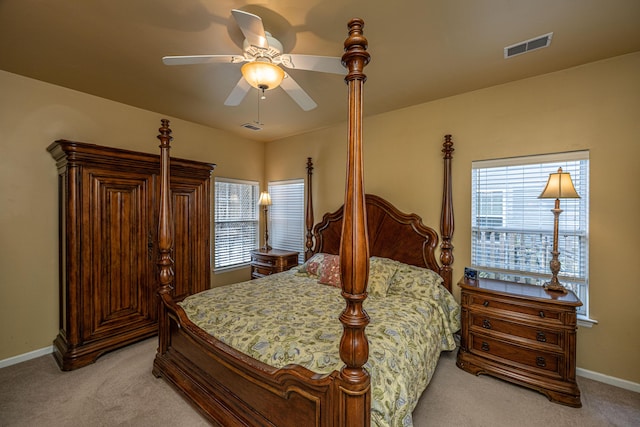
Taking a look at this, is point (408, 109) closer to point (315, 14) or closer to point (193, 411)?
Result: point (315, 14)

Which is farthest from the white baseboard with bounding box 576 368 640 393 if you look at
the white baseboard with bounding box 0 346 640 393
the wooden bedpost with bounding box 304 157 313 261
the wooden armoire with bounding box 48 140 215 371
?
the wooden armoire with bounding box 48 140 215 371

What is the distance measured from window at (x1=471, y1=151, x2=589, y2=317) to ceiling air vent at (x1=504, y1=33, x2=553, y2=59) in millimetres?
996

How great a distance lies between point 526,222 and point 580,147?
0.79 meters

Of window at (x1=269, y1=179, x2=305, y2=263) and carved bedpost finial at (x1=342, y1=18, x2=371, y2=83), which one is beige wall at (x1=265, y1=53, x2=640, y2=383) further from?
carved bedpost finial at (x1=342, y1=18, x2=371, y2=83)

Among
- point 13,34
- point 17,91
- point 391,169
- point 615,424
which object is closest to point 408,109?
point 391,169

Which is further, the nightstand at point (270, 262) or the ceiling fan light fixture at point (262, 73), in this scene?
the nightstand at point (270, 262)

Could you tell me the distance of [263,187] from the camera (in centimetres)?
510

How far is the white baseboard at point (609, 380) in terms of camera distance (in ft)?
7.30

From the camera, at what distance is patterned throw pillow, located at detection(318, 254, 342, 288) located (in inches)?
116

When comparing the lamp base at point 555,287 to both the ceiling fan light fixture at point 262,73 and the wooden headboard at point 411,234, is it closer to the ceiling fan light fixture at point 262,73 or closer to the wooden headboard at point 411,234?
the wooden headboard at point 411,234

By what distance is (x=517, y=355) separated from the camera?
2.32m

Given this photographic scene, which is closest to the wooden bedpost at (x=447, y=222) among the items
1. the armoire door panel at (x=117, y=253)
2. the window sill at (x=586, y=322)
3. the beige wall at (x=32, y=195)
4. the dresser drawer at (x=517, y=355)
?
the dresser drawer at (x=517, y=355)

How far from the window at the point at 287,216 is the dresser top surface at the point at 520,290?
263 cm

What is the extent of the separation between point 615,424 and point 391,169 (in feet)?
9.43
